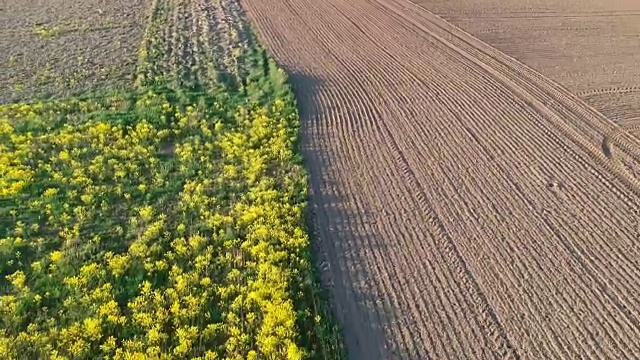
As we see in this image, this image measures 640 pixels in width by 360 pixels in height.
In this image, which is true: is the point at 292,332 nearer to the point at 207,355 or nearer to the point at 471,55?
the point at 207,355

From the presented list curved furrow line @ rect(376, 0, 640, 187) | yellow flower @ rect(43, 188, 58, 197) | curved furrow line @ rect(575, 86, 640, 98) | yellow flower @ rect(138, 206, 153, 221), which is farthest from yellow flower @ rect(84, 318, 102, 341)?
curved furrow line @ rect(575, 86, 640, 98)

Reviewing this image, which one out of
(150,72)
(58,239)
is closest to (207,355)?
(58,239)

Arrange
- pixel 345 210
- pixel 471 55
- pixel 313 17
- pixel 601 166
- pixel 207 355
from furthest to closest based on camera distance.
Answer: pixel 313 17
pixel 471 55
pixel 601 166
pixel 345 210
pixel 207 355

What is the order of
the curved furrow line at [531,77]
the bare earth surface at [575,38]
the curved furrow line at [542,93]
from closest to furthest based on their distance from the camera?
the curved furrow line at [542,93] → the curved furrow line at [531,77] → the bare earth surface at [575,38]

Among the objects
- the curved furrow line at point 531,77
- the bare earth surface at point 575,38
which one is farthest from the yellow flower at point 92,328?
the bare earth surface at point 575,38

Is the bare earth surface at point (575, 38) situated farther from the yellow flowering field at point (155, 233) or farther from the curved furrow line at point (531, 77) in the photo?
the yellow flowering field at point (155, 233)

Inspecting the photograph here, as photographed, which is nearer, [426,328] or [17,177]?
[426,328]

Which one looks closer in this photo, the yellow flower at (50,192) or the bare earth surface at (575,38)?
the yellow flower at (50,192)
